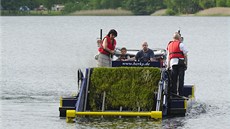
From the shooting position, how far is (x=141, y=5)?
159250 millimetres

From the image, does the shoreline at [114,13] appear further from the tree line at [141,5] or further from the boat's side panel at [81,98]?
the boat's side panel at [81,98]

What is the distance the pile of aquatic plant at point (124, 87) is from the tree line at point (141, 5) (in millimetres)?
126048

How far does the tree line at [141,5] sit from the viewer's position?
150875 mm

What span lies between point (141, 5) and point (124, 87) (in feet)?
448

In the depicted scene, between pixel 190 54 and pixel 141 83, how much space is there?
1143 inches

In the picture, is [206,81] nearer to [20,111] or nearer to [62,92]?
[62,92]

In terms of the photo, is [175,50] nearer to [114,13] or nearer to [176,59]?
[176,59]

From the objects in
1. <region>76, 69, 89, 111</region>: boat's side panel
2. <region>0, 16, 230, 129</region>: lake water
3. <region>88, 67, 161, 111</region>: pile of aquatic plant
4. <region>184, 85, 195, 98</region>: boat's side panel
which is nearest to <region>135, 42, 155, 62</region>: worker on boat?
→ <region>184, 85, 195, 98</region>: boat's side panel

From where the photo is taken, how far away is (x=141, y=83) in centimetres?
2316

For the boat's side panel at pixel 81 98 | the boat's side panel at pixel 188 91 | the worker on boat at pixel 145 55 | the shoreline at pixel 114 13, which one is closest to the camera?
the boat's side panel at pixel 81 98

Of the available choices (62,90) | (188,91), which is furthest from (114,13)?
(188,91)

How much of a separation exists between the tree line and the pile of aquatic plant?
126048 mm

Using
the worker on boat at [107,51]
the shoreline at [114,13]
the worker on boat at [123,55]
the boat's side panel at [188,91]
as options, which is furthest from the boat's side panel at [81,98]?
the shoreline at [114,13]

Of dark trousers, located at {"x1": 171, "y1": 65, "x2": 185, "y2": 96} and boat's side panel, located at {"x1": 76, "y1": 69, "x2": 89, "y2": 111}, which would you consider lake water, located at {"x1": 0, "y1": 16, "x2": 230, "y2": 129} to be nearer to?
boat's side panel, located at {"x1": 76, "y1": 69, "x2": 89, "y2": 111}
